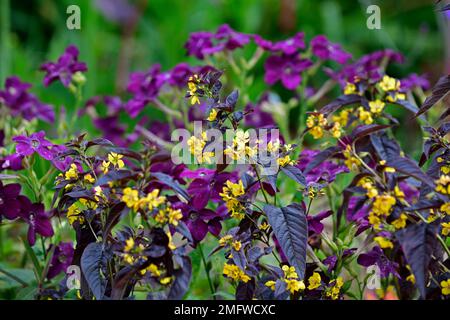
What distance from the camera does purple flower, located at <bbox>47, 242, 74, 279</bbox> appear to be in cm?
125

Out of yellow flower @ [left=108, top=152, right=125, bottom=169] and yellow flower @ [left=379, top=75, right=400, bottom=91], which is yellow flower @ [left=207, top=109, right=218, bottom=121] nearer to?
yellow flower @ [left=108, top=152, right=125, bottom=169]

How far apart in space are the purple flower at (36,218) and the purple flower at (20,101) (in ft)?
1.81

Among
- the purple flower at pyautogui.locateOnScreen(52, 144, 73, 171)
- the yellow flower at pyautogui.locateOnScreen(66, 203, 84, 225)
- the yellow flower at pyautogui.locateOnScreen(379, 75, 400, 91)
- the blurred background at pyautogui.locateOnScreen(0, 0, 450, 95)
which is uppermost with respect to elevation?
the blurred background at pyautogui.locateOnScreen(0, 0, 450, 95)

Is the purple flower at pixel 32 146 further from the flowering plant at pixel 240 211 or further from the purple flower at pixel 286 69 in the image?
the purple flower at pixel 286 69

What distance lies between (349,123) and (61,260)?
0.63m

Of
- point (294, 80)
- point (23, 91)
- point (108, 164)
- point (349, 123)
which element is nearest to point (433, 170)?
point (349, 123)

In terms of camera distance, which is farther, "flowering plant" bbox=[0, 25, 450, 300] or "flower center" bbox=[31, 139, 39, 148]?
"flower center" bbox=[31, 139, 39, 148]

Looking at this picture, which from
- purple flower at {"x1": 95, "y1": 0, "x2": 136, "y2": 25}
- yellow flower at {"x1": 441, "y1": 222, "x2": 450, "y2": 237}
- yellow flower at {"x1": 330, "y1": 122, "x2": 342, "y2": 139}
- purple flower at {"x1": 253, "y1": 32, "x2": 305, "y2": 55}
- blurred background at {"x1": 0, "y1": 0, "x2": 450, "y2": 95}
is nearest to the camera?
yellow flower at {"x1": 441, "y1": 222, "x2": 450, "y2": 237}

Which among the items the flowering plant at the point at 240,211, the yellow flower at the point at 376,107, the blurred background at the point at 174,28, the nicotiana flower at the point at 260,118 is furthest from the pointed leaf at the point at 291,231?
the blurred background at the point at 174,28

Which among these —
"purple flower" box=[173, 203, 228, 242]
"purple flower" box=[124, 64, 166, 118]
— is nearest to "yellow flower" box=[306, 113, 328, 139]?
"purple flower" box=[173, 203, 228, 242]

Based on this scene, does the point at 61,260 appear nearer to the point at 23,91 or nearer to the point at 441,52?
the point at 23,91

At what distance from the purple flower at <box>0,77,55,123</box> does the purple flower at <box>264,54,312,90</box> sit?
59cm

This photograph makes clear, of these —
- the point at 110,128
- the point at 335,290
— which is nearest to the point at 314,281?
the point at 335,290

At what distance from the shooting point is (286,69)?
165 cm
